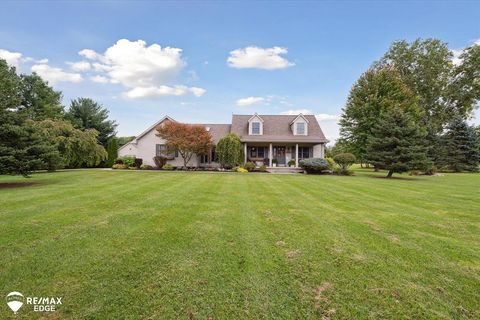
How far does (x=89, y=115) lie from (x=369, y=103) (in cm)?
3578

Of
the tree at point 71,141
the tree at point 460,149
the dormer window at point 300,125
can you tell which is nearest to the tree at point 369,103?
the dormer window at point 300,125

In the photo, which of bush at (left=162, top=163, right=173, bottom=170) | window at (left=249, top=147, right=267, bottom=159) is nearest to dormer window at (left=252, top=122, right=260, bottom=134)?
window at (left=249, top=147, right=267, bottom=159)

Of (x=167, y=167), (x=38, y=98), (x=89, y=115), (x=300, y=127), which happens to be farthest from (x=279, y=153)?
(x=38, y=98)

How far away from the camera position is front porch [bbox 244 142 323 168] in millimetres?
26250

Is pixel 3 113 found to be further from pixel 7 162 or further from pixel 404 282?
pixel 404 282

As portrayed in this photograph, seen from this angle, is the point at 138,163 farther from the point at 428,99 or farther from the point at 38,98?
the point at 428,99

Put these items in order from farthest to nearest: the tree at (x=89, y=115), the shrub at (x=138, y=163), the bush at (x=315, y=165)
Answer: the tree at (x=89, y=115)
the shrub at (x=138, y=163)
the bush at (x=315, y=165)

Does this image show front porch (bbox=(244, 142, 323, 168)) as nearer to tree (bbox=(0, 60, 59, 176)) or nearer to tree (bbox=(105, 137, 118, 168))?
tree (bbox=(105, 137, 118, 168))

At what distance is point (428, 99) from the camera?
33.1 meters

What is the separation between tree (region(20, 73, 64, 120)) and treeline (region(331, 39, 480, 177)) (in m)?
39.0

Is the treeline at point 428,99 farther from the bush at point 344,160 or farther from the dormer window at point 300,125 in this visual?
the dormer window at point 300,125

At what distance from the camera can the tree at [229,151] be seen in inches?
905

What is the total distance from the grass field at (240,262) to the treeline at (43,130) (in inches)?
239

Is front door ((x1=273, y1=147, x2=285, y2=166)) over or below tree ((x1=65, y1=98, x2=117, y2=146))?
below
